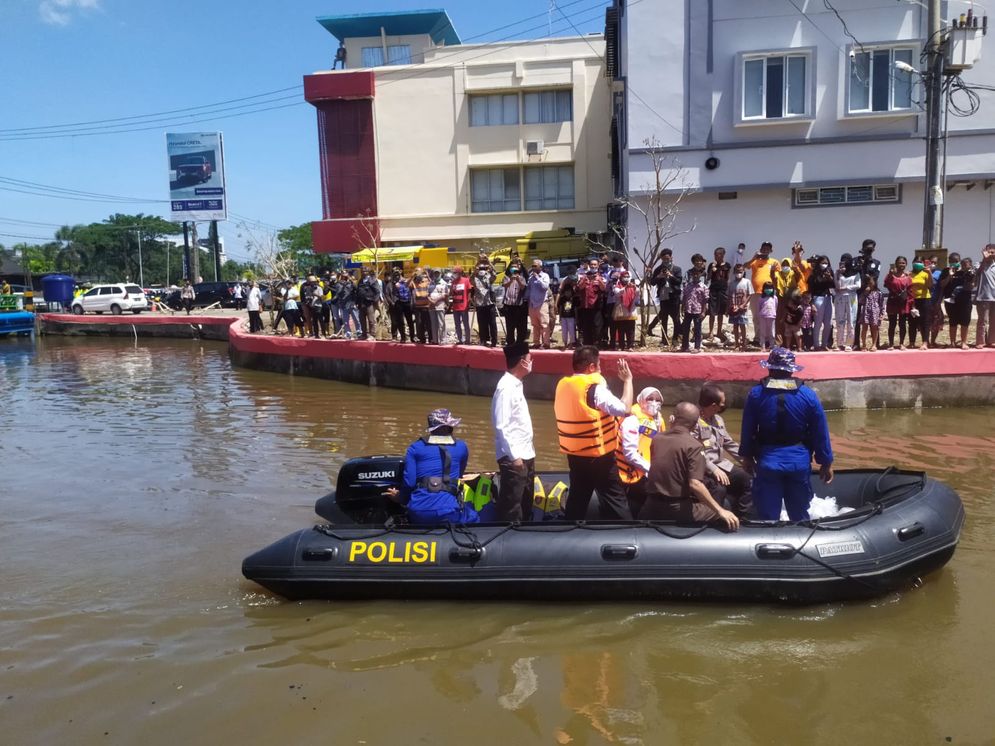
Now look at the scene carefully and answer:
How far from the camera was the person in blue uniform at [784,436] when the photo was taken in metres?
5.40

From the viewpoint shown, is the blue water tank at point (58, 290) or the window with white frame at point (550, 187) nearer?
the window with white frame at point (550, 187)

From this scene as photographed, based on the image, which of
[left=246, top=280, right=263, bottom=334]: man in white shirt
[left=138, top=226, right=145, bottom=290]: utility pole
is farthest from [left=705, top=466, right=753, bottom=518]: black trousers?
[left=138, top=226, right=145, bottom=290]: utility pole

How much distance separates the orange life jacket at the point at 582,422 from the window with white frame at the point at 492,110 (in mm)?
29306

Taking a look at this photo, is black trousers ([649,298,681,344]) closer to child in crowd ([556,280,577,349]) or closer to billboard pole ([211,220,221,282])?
child in crowd ([556,280,577,349])

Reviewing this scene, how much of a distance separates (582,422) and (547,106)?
97.1 feet

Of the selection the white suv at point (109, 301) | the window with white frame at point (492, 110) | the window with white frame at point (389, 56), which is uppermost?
the window with white frame at point (389, 56)

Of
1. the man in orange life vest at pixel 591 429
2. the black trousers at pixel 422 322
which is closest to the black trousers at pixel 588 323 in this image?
the black trousers at pixel 422 322

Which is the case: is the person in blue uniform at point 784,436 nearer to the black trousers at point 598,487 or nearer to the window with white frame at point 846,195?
the black trousers at point 598,487

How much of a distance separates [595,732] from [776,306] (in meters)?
9.94

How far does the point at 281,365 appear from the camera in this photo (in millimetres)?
18672

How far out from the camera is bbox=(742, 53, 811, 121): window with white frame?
61.6 ft

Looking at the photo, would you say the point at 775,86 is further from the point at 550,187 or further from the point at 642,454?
the point at 642,454

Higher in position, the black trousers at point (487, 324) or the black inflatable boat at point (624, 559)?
the black trousers at point (487, 324)

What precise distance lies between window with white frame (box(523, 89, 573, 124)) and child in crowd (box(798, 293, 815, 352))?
2240cm
